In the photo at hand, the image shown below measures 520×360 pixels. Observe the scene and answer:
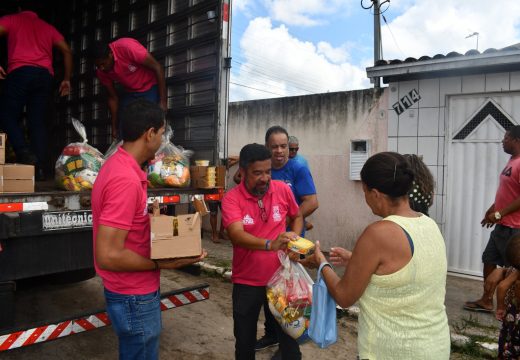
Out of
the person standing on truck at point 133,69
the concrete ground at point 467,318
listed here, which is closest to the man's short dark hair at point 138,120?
the person standing on truck at point 133,69

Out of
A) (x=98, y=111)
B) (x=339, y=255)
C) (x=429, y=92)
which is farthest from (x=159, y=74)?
(x=429, y=92)

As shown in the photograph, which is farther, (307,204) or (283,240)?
(307,204)

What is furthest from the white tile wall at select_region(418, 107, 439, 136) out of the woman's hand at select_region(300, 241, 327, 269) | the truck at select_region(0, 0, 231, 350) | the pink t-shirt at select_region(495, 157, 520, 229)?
the woman's hand at select_region(300, 241, 327, 269)

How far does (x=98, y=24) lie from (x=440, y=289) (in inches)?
178

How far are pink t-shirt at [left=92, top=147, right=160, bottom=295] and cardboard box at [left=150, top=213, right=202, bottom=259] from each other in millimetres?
94

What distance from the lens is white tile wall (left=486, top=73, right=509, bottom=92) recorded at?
5.03 metres

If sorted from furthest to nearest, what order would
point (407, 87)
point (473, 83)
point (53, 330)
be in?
1. point (407, 87)
2. point (473, 83)
3. point (53, 330)

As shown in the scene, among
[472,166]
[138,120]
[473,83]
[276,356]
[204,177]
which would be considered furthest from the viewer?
[472,166]

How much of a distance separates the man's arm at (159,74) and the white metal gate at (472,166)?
3.55m

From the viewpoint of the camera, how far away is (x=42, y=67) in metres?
4.02

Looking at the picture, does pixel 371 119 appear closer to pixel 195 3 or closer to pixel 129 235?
pixel 195 3

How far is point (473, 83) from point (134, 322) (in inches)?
193

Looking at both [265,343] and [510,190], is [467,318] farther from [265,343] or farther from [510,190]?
[265,343]

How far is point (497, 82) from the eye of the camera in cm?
509
